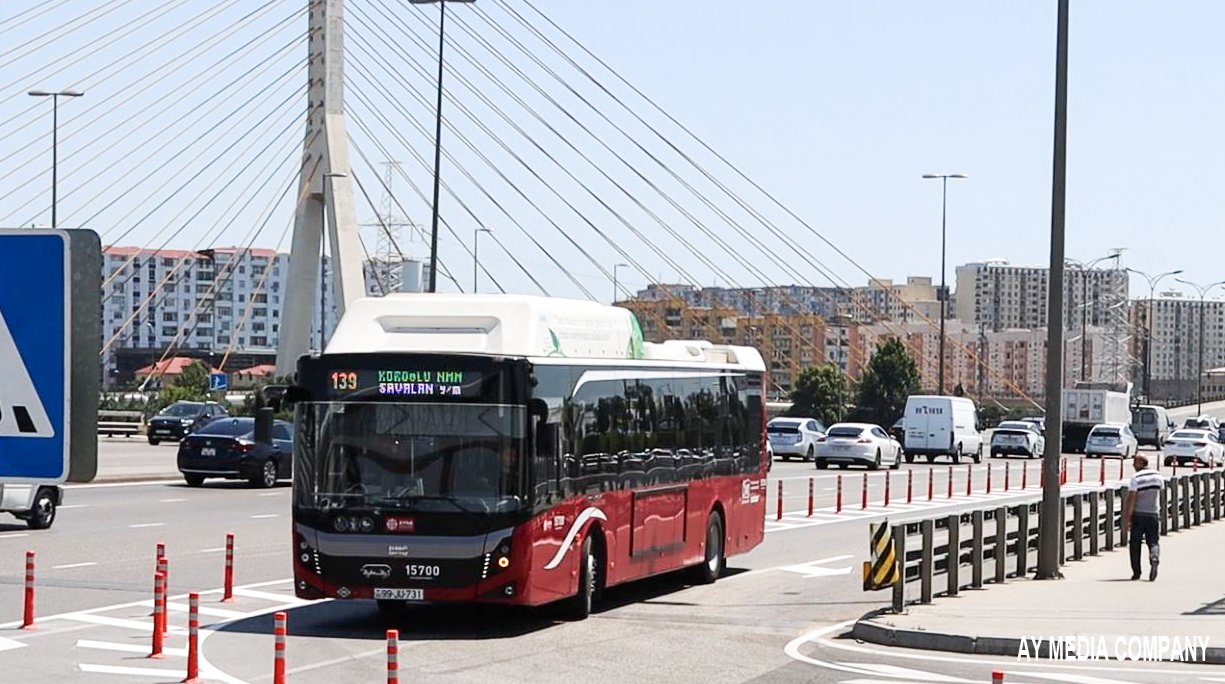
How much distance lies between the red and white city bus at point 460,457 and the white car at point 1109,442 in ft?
190

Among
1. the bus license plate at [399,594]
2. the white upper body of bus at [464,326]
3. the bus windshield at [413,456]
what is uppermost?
the white upper body of bus at [464,326]

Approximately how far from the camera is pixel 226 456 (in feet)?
131

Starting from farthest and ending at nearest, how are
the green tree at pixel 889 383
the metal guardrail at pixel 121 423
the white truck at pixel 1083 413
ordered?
the green tree at pixel 889 383, the white truck at pixel 1083 413, the metal guardrail at pixel 121 423

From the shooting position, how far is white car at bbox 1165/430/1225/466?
240 feet

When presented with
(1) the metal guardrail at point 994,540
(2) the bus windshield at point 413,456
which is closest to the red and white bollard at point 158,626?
(2) the bus windshield at point 413,456

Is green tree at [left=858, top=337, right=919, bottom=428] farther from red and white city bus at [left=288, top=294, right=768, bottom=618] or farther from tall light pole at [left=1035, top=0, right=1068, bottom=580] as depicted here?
red and white city bus at [left=288, top=294, right=768, bottom=618]

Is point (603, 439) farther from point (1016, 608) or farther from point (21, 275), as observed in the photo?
point (21, 275)

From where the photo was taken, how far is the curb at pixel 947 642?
16.4 m

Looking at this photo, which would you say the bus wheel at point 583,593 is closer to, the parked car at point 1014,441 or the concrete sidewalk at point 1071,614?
the concrete sidewalk at point 1071,614

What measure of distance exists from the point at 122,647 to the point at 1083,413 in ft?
244

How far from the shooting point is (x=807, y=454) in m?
65.2

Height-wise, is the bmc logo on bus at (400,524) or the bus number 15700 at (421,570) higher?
the bmc logo on bus at (400,524)

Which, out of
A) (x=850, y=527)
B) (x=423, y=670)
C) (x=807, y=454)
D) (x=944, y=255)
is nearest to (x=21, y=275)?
(x=423, y=670)

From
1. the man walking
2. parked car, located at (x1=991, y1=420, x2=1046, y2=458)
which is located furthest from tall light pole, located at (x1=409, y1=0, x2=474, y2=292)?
parked car, located at (x1=991, y1=420, x2=1046, y2=458)
